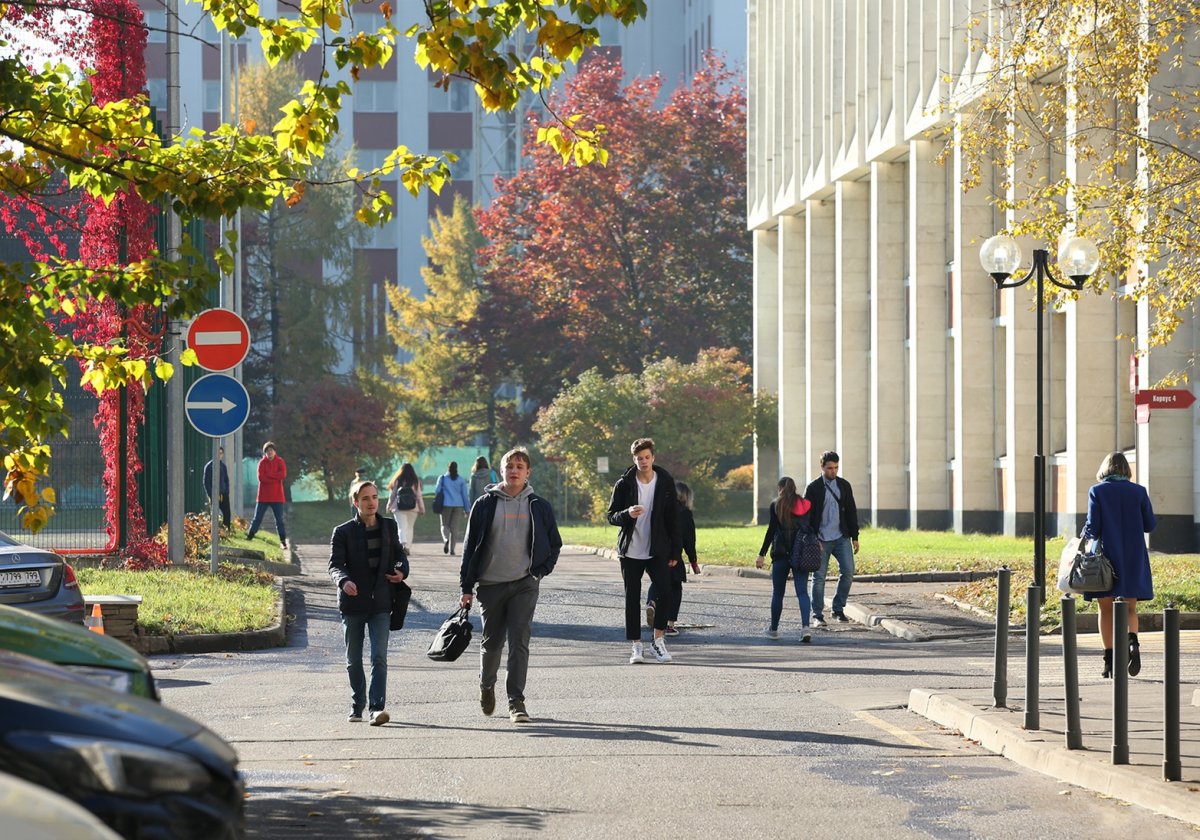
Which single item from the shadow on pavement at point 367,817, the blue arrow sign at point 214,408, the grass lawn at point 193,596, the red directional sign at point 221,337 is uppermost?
the red directional sign at point 221,337

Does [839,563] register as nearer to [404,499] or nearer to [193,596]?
[193,596]

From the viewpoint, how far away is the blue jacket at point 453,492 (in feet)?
115

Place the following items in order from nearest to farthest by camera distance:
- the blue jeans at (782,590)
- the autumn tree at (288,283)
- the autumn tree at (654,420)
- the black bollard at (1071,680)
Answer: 1. the black bollard at (1071,680)
2. the blue jeans at (782,590)
3. the autumn tree at (654,420)
4. the autumn tree at (288,283)

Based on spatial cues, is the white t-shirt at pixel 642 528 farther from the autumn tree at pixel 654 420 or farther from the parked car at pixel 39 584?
the autumn tree at pixel 654 420

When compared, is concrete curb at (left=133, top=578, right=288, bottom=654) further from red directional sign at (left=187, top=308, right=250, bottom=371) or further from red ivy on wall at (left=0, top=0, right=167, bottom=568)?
red ivy on wall at (left=0, top=0, right=167, bottom=568)

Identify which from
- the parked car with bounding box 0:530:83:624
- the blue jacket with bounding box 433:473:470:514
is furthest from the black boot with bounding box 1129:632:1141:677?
the blue jacket with bounding box 433:473:470:514

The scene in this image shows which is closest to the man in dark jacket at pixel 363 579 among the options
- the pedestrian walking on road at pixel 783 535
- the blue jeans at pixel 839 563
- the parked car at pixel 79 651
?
→ the parked car at pixel 79 651

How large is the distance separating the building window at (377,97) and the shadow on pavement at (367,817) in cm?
8502

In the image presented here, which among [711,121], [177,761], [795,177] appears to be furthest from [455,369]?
[177,761]

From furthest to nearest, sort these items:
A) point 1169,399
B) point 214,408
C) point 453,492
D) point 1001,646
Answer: point 453,492
point 1169,399
point 214,408
point 1001,646

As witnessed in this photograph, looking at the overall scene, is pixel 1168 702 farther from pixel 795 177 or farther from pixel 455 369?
pixel 455 369

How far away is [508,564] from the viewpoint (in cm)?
1298

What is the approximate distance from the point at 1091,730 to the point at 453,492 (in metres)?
24.6

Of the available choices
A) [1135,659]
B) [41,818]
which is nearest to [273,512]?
[1135,659]
